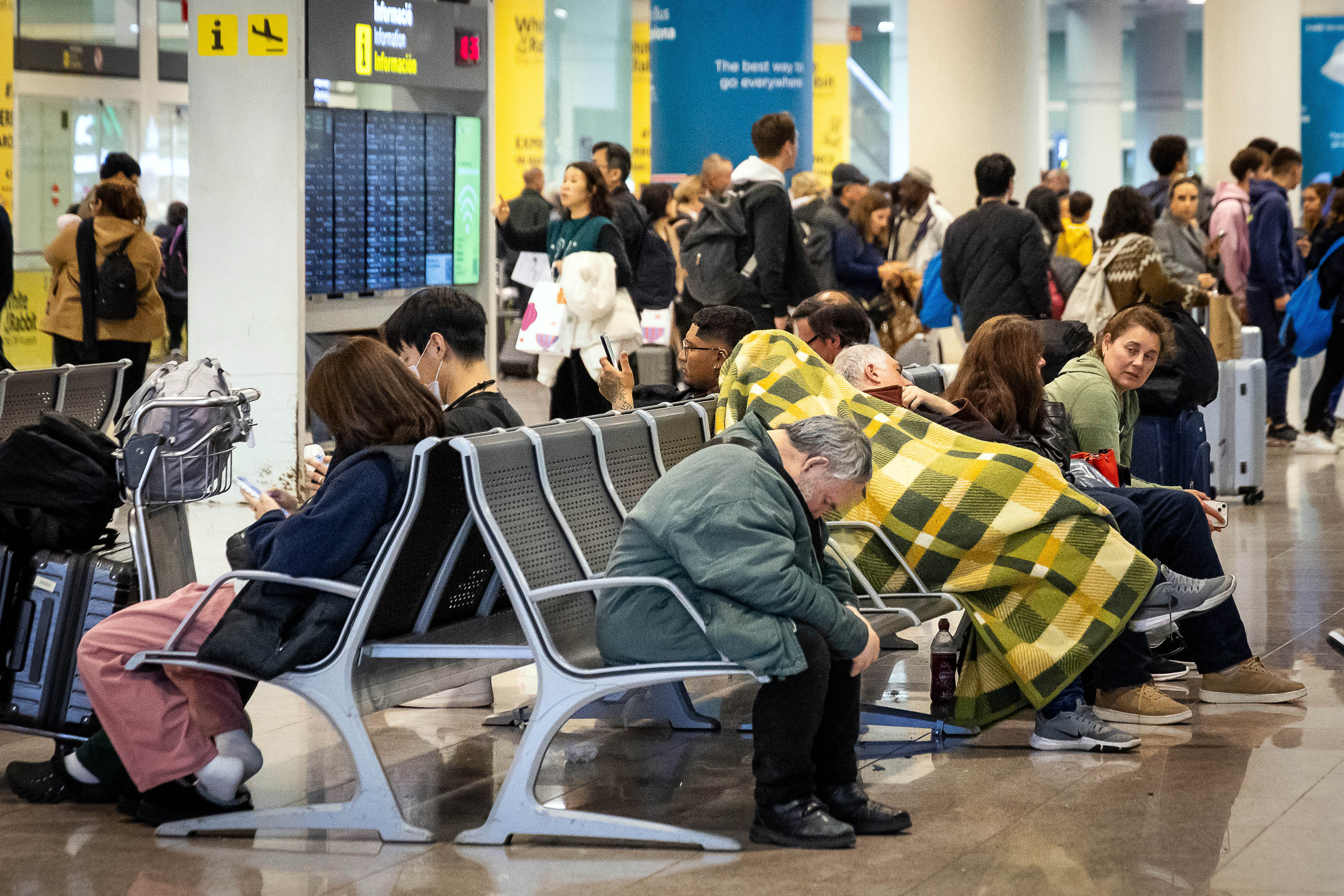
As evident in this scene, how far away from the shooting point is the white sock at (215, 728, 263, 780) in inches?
163

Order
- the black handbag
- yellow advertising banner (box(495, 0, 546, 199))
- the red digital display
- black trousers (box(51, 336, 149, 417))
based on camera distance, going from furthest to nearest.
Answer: yellow advertising banner (box(495, 0, 546, 199)), the red digital display, black trousers (box(51, 336, 149, 417)), the black handbag

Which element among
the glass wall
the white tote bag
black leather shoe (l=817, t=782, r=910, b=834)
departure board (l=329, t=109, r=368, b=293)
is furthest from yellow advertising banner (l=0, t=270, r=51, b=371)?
black leather shoe (l=817, t=782, r=910, b=834)

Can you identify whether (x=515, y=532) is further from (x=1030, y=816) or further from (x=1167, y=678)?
(x=1167, y=678)

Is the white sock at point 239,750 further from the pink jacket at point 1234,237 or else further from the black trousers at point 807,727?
the pink jacket at point 1234,237

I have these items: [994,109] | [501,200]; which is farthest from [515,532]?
[994,109]

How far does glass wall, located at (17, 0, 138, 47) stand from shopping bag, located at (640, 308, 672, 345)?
7.18m

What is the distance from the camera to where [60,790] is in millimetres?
4371

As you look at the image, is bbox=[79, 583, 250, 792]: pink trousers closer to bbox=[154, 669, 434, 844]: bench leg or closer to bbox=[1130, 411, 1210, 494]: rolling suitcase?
bbox=[154, 669, 434, 844]: bench leg

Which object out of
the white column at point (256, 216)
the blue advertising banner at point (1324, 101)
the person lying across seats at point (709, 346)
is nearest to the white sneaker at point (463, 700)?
the person lying across seats at point (709, 346)

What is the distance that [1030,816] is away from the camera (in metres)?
4.15

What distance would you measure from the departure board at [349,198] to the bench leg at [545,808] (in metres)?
5.24

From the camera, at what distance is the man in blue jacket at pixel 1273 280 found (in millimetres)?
12281

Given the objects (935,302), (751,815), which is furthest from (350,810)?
(935,302)

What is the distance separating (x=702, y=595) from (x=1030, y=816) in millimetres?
995
